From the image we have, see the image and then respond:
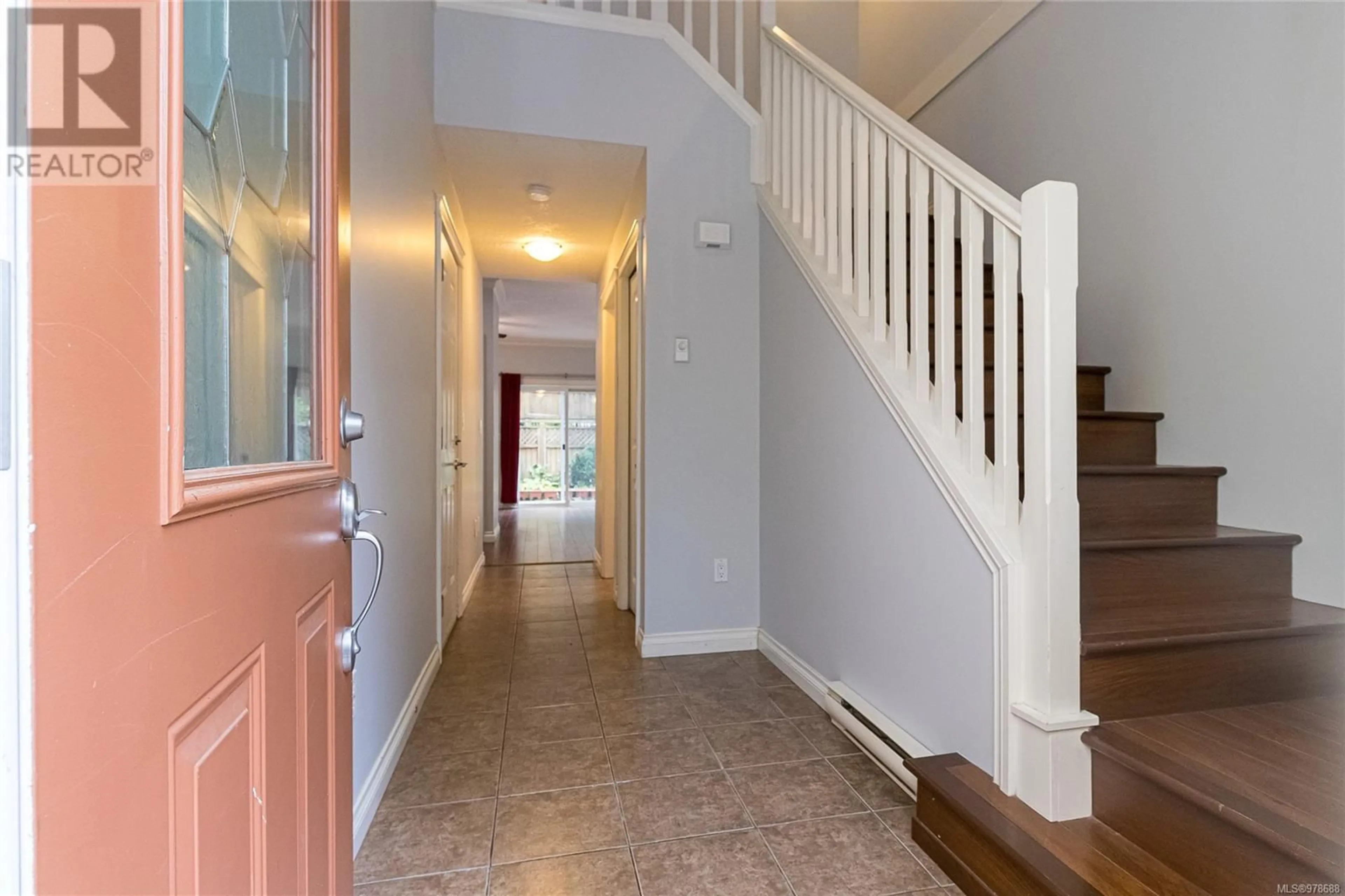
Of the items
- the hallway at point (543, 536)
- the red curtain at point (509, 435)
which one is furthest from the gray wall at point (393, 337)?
the red curtain at point (509, 435)

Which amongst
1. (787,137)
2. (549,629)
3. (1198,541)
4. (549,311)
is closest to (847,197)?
(787,137)

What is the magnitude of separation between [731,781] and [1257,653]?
131cm

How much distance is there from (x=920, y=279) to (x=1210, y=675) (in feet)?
3.87

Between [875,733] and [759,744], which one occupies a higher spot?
[875,733]

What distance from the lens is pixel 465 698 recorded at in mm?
2289

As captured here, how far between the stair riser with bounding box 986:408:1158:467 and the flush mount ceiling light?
275 centimetres

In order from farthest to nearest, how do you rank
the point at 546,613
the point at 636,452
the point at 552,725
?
the point at 546,613, the point at 636,452, the point at 552,725

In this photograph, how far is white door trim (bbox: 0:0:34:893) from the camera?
29 centimetres

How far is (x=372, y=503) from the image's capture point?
62.5 inches

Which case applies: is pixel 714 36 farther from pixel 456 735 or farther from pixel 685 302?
pixel 456 735

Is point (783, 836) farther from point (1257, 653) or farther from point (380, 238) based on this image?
point (380, 238)

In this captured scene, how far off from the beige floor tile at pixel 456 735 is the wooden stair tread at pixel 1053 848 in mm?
1325

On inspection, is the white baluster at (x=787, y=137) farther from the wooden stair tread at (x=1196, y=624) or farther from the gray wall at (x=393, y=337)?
the wooden stair tread at (x=1196, y=624)

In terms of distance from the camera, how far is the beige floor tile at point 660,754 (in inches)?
69.4
